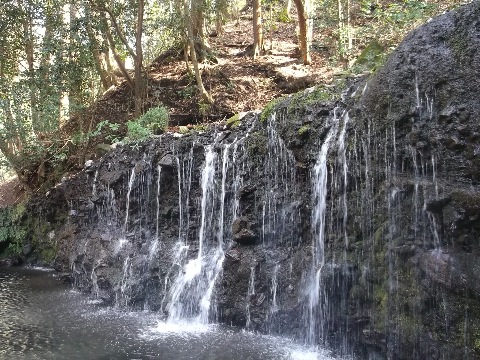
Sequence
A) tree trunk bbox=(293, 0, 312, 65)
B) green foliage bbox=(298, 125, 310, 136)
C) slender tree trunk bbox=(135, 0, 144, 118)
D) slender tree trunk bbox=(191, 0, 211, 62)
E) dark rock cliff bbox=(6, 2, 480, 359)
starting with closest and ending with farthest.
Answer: dark rock cliff bbox=(6, 2, 480, 359) → green foliage bbox=(298, 125, 310, 136) → slender tree trunk bbox=(135, 0, 144, 118) → tree trunk bbox=(293, 0, 312, 65) → slender tree trunk bbox=(191, 0, 211, 62)

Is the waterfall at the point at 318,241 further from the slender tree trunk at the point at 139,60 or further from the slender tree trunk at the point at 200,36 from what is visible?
the slender tree trunk at the point at 200,36

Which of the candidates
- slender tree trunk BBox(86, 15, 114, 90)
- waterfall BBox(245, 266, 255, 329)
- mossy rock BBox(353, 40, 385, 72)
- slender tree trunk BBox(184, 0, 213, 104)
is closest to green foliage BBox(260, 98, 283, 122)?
mossy rock BBox(353, 40, 385, 72)

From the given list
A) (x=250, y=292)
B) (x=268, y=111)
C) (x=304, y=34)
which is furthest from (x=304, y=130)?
(x=304, y=34)

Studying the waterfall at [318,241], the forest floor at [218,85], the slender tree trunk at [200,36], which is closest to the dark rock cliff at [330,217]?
the waterfall at [318,241]

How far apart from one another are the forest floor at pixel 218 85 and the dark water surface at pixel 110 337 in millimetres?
6873

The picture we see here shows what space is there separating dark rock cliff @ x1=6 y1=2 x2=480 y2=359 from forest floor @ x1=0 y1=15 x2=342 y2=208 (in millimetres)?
4418

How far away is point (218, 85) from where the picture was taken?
16.5 metres

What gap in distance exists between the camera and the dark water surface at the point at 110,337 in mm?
6953

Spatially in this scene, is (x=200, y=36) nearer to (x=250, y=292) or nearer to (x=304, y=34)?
(x=304, y=34)

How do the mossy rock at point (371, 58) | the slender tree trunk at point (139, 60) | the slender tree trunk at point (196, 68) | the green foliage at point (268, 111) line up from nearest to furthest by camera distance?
the green foliage at point (268, 111) → the mossy rock at point (371, 58) → the slender tree trunk at point (139, 60) → the slender tree trunk at point (196, 68)

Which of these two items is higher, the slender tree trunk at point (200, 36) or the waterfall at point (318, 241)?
the slender tree trunk at point (200, 36)

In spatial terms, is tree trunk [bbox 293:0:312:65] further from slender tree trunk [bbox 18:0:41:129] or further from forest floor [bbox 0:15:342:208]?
slender tree trunk [bbox 18:0:41:129]

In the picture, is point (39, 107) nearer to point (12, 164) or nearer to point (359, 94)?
point (12, 164)

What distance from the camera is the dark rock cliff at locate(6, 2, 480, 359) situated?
237 inches
